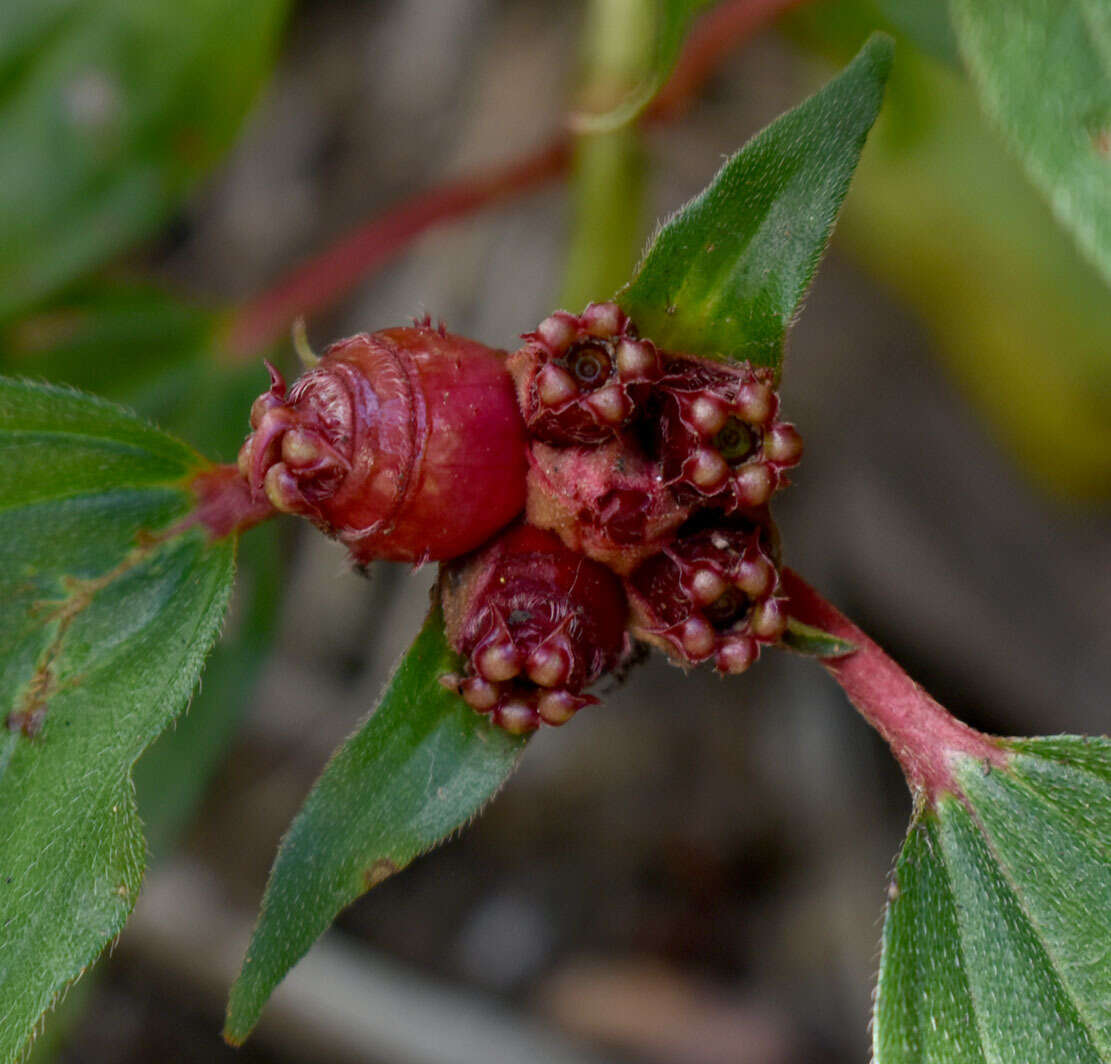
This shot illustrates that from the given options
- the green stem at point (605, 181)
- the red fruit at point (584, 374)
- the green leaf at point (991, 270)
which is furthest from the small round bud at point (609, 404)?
the green leaf at point (991, 270)

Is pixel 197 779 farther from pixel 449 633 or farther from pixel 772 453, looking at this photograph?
pixel 772 453

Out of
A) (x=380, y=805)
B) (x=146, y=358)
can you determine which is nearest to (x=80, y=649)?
(x=380, y=805)

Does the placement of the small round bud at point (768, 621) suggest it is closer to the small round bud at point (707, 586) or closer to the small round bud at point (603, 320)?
the small round bud at point (707, 586)

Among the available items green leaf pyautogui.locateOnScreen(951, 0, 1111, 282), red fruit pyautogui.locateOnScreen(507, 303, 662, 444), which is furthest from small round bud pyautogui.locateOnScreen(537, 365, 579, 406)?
green leaf pyautogui.locateOnScreen(951, 0, 1111, 282)

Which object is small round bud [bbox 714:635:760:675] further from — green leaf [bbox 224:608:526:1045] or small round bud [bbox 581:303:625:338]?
small round bud [bbox 581:303:625:338]

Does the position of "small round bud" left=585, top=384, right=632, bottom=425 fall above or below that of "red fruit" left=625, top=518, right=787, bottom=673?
above

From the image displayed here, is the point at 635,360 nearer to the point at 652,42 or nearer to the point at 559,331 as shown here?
the point at 559,331

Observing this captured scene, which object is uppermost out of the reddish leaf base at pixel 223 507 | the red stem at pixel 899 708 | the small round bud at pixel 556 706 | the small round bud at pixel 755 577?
the small round bud at pixel 755 577
